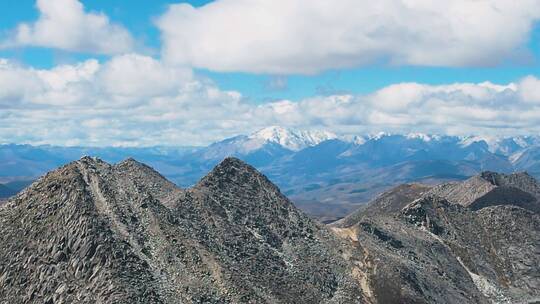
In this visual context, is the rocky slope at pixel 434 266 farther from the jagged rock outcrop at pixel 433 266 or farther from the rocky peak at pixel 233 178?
the rocky peak at pixel 233 178

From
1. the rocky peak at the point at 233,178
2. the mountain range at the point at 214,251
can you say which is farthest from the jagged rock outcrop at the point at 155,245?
the rocky peak at the point at 233,178

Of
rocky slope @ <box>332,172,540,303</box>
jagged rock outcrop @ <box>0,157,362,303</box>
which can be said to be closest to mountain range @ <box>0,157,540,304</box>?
jagged rock outcrop @ <box>0,157,362,303</box>

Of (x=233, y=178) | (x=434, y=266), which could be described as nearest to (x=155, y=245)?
(x=233, y=178)

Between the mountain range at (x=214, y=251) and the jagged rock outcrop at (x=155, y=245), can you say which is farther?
the mountain range at (x=214, y=251)

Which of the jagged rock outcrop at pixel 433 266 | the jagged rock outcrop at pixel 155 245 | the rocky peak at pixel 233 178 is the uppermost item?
the rocky peak at pixel 233 178

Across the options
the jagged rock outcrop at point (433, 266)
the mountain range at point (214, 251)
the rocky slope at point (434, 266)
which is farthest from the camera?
the rocky slope at point (434, 266)

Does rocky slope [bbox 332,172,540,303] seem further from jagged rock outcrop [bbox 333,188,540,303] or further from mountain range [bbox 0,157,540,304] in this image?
mountain range [bbox 0,157,540,304]
